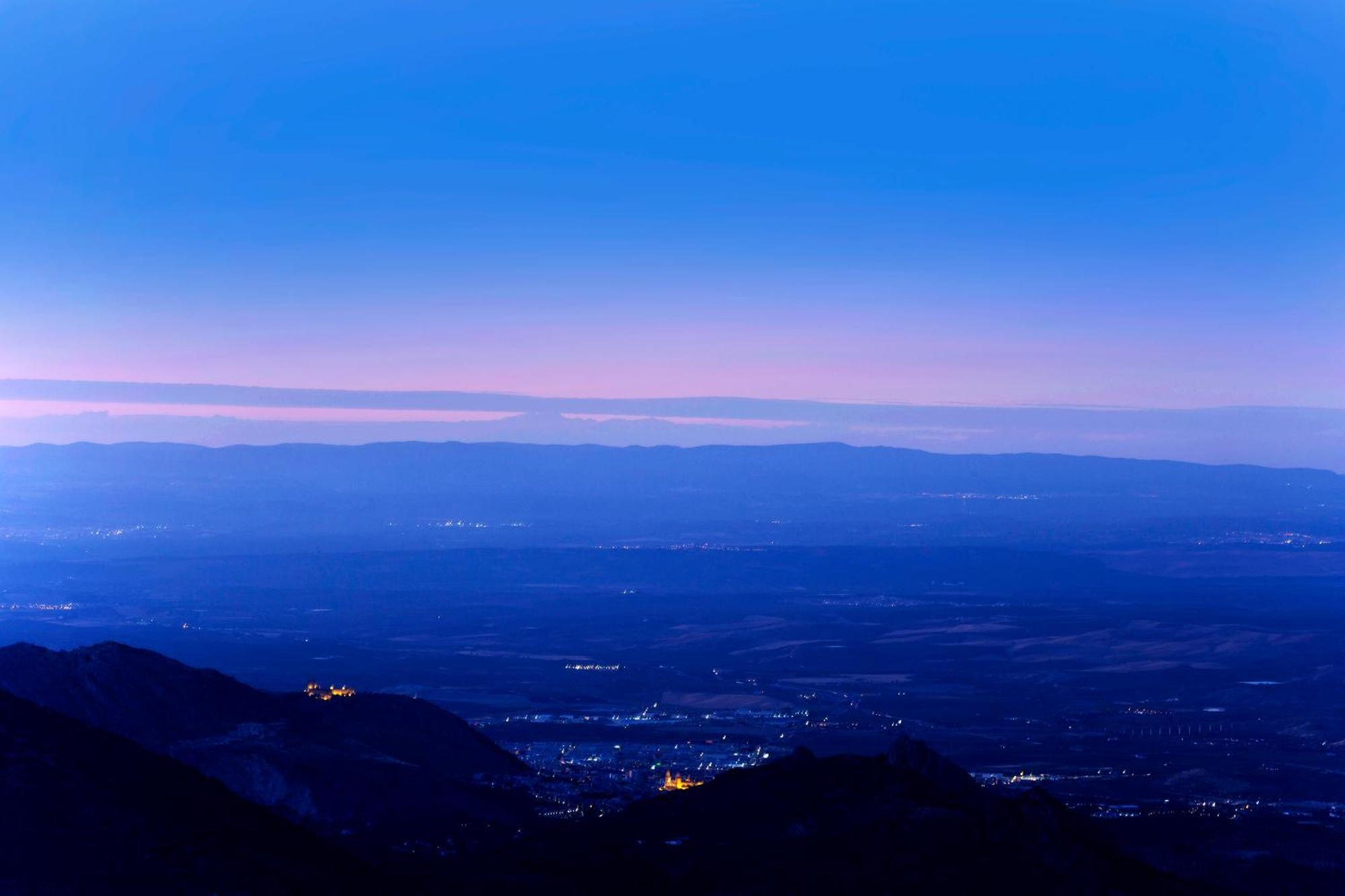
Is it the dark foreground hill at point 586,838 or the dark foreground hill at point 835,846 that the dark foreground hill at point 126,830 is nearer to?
the dark foreground hill at point 586,838

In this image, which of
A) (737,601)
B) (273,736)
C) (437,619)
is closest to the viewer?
(273,736)

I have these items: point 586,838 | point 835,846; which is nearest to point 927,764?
point 835,846

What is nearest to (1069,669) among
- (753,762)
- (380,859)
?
(753,762)

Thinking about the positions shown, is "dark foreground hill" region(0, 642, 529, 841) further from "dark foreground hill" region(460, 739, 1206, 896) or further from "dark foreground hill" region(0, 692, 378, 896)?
"dark foreground hill" region(0, 692, 378, 896)

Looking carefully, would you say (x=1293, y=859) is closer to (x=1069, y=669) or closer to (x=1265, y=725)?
(x=1265, y=725)

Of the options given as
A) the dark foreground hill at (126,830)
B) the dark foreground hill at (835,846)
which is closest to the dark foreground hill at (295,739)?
the dark foreground hill at (835,846)

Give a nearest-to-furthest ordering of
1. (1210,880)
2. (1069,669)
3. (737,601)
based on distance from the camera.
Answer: (1210,880)
(1069,669)
(737,601)

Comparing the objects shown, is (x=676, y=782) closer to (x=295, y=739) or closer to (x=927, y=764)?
(x=295, y=739)
